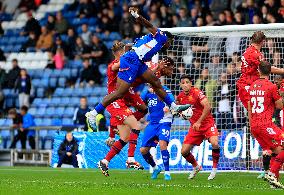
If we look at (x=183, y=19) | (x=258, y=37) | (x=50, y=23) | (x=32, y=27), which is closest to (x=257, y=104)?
(x=258, y=37)

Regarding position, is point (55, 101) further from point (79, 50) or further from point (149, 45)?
point (149, 45)

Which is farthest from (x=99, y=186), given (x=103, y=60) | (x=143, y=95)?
(x=103, y=60)

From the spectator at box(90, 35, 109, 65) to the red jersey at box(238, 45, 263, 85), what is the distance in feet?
38.4

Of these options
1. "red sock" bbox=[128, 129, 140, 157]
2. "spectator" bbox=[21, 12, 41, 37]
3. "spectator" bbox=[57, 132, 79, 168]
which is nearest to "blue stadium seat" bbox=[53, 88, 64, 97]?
"spectator" bbox=[21, 12, 41, 37]

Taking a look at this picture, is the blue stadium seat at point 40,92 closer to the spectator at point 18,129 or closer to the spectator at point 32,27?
the spectator at point 32,27

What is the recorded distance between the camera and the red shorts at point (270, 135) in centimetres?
1294

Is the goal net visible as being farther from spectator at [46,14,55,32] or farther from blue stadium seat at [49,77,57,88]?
spectator at [46,14,55,32]

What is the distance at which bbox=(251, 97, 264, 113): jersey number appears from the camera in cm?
1298

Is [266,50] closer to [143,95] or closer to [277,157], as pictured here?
[143,95]

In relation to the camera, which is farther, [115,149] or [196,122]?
[196,122]

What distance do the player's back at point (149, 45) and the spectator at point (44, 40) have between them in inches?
616

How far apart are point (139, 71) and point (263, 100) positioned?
7.32ft

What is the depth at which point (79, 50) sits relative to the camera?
92.4ft

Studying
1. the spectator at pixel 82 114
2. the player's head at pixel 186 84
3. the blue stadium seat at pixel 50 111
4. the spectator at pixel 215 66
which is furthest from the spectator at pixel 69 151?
the player's head at pixel 186 84
